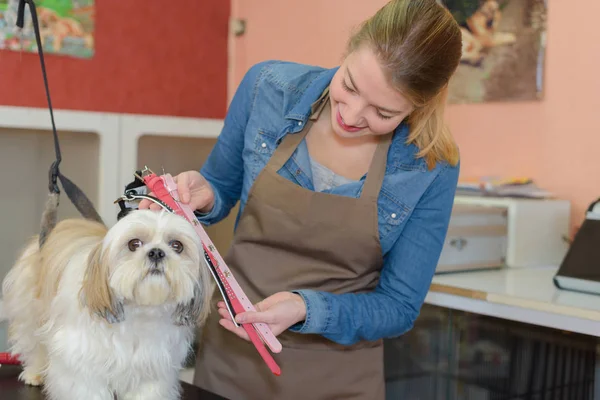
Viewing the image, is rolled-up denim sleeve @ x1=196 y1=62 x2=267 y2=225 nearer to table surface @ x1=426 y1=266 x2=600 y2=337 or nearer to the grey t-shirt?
the grey t-shirt

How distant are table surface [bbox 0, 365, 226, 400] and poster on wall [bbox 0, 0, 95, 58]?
81.5 inches

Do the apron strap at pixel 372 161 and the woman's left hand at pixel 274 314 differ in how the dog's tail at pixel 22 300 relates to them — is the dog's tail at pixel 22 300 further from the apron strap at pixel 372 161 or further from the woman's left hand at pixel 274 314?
the apron strap at pixel 372 161

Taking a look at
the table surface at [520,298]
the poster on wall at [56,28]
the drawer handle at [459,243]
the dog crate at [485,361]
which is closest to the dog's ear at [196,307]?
the table surface at [520,298]

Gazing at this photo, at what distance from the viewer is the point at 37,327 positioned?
1377 millimetres

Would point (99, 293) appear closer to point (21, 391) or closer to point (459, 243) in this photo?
point (21, 391)

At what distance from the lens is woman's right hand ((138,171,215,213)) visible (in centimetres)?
133

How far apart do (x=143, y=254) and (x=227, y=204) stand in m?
0.48

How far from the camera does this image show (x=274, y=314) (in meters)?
1.31

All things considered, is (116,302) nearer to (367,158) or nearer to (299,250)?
(299,250)

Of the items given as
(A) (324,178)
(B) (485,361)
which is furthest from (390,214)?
(B) (485,361)

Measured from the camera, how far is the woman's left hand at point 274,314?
4.19ft

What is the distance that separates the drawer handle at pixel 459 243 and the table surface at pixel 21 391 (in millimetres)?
1157

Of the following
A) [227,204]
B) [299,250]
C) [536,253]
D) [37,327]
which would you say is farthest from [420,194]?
[536,253]

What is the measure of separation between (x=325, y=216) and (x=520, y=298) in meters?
0.70
